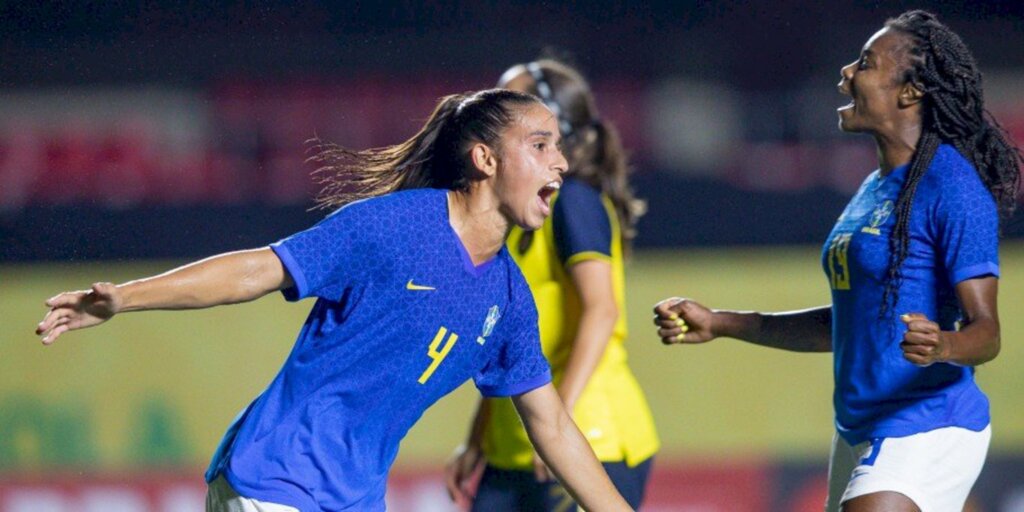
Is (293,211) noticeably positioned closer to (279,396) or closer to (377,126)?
(377,126)

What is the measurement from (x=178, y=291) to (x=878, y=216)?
1.72 m

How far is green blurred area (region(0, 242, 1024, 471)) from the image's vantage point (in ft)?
21.1

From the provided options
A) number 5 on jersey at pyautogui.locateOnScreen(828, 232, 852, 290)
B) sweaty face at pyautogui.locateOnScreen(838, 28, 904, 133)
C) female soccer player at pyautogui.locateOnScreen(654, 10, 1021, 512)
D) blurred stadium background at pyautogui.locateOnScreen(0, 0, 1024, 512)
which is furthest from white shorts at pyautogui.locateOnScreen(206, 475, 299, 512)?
blurred stadium background at pyautogui.locateOnScreen(0, 0, 1024, 512)

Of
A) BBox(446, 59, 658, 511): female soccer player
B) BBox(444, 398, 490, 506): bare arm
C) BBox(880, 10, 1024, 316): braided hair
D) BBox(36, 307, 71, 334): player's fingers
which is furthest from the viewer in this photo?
BBox(444, 398, 490, 506): bare arm

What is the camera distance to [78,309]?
2.65 meters

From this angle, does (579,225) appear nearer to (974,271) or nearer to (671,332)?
(671,332)

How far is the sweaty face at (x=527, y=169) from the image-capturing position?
3184 millimetres

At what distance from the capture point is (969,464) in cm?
342

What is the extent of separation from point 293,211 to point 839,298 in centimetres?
438

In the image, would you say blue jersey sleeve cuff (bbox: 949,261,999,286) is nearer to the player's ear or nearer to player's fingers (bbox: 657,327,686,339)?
player's fingers (bbox: 657,327,686,339)

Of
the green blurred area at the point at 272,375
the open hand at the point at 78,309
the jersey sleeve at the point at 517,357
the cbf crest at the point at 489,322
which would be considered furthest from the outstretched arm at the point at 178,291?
the green blurred area at the point at 272,375

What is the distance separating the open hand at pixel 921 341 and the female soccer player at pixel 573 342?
1.12 metres

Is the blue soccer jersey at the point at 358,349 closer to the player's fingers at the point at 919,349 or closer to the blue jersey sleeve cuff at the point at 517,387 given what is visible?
the blue jersey sleeve cuff at the point at 517,387

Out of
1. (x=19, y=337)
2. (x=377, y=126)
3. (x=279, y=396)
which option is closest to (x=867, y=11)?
(x=377, y=126)
